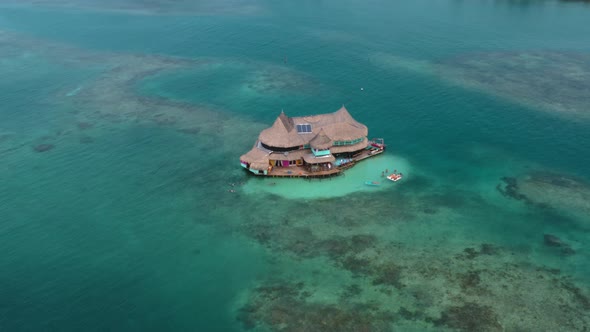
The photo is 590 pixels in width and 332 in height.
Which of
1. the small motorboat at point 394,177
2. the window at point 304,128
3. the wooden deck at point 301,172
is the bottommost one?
the small motorboat at point 394,177

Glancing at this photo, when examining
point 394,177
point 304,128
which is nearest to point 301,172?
point 304,128

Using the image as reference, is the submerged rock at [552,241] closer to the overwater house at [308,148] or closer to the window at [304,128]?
the overwater house at [308,148]

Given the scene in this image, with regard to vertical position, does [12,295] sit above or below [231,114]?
below

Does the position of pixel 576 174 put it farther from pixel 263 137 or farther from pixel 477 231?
pixel 263 137

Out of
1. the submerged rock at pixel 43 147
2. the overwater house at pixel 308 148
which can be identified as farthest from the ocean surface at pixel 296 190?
the overwater house at pixel 308 148

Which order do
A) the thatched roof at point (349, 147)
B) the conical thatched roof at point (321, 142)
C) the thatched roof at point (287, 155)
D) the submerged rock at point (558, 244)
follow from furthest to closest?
the thatched roof at point (349, 147) < the thatched roof at point (287, 155) < the conical thatched roof at point (321, 142) < the submerged rock at point (558, 244)

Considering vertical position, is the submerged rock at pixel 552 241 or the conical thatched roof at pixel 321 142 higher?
the conical thatched roof at pixel 321 142

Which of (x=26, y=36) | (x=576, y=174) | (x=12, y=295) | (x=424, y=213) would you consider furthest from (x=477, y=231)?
(x=26, y=36)
